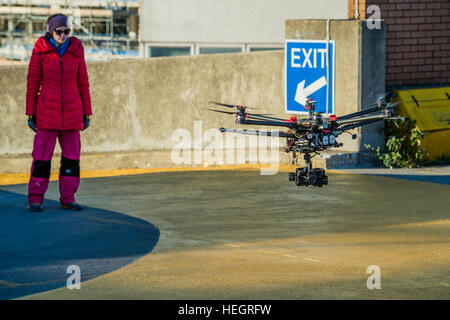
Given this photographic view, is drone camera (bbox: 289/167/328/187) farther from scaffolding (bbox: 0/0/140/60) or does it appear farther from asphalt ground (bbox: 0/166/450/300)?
scaffolding (bbox: 0/0/140/60)

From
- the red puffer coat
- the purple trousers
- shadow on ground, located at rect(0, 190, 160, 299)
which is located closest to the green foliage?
shadow on ground, located at rect(0, 190, 160, 299)

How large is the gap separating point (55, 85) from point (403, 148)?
20.4 ft

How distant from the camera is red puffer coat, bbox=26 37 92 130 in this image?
10211 mm

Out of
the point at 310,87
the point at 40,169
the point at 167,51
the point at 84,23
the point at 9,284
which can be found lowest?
the point at 9,284

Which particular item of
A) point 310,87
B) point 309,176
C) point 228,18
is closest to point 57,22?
point 309,176

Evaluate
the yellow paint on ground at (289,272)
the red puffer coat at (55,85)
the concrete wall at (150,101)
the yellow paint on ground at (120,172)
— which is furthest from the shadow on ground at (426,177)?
the red puffer coat at (55,85)

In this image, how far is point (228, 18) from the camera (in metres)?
24.6

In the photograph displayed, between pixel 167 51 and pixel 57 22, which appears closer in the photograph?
pixel 57 22

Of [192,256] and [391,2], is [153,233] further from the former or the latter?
[391,2]

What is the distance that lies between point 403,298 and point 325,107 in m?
7.24

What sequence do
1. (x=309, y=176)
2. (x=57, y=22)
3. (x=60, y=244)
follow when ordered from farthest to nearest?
(x=57, y=22) → (x=60, y=244) → (x=309, y=176)

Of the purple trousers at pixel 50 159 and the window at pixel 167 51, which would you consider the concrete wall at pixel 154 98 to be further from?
the window at pixel 167 51

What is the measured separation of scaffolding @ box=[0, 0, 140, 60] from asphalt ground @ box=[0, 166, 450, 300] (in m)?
23.5

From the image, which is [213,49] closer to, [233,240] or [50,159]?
[50,159]
